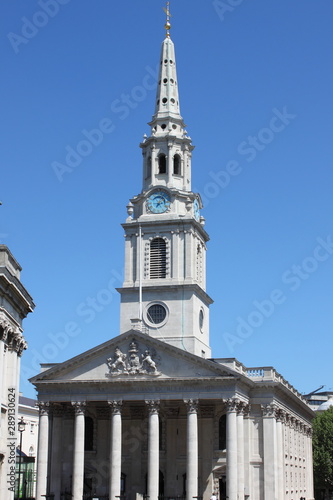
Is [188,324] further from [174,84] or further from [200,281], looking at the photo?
[174,84]

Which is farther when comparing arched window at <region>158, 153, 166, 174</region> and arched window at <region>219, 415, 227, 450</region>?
arched window at <region>158, 153, 166, 174</region>

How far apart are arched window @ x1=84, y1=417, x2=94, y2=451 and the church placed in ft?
0.29

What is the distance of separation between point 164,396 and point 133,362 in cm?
378

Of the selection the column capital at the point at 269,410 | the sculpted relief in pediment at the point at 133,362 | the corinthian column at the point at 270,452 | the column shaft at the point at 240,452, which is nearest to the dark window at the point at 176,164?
the sculpted relief in pediment at the point at 133,362

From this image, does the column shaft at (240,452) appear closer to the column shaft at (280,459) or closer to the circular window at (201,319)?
the column shaft at (280,459)

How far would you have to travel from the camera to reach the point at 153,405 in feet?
232

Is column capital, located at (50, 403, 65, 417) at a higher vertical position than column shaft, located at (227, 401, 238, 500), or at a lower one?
higher

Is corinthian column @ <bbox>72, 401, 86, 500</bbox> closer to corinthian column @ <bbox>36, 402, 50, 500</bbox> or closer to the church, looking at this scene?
the church

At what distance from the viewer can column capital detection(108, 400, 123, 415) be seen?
233ft

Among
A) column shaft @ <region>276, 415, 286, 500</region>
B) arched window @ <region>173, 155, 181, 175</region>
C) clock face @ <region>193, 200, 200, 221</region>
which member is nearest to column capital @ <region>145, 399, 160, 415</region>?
column shaft @ <region>276, 415, 286, 500</region>

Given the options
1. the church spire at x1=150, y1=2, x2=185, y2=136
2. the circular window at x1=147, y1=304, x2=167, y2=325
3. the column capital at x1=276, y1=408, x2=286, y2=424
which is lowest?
the column capital at x1=276, y1=408, x2=286, y2=424

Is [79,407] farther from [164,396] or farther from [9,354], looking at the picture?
[9,354]

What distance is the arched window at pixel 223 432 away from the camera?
74.4m

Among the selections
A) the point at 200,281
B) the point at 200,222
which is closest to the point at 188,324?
the point at 200,281
